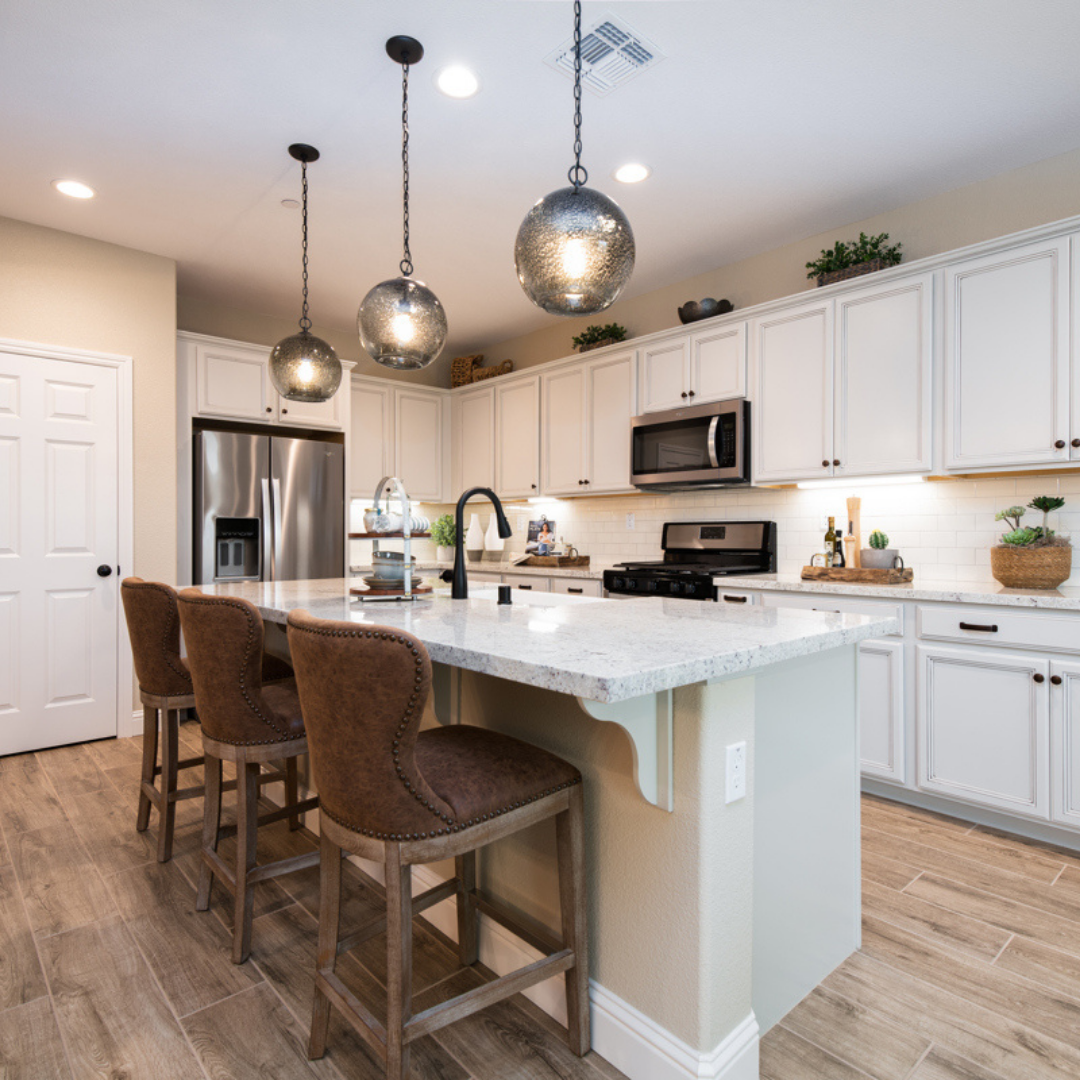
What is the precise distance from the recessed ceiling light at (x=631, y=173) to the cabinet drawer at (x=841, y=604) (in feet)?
6.44

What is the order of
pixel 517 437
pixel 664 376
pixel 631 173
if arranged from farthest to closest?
1. pixel 517 437
2. pixel 664 376
3. pixel 631 173

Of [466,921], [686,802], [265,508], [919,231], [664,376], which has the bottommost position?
[466,921]

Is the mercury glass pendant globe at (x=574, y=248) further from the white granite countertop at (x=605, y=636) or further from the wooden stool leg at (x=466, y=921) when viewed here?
the wooden stool leg at (x=466, y=921)

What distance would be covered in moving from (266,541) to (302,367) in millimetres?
1773

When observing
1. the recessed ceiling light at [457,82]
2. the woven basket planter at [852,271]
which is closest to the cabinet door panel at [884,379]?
the woven basket planter at [852,271]

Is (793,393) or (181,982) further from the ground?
(793,393)

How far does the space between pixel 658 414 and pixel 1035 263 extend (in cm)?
188

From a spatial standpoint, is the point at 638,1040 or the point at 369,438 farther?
the point at 369,438

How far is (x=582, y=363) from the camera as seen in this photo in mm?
4574

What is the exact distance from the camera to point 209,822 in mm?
1976

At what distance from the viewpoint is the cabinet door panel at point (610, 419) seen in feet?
14.0

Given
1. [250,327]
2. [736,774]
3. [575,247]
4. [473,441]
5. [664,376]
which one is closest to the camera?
[736,774]

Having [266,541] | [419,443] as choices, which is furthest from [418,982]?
[419,443]

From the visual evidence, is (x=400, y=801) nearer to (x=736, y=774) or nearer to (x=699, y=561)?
(x=736, y=774)
